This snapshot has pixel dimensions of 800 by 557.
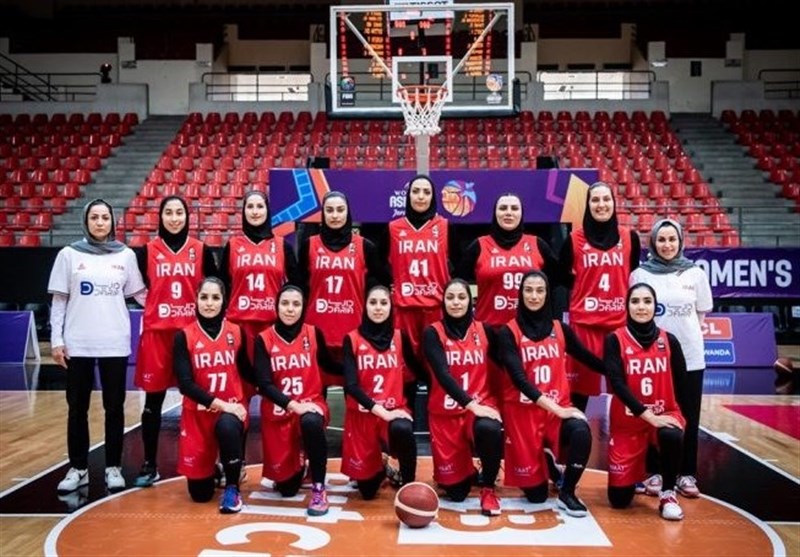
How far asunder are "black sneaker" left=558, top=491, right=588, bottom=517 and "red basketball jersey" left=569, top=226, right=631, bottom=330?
1.01 meters

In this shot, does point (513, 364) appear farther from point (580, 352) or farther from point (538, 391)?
point (580, 352)

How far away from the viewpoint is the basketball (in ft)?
13.0

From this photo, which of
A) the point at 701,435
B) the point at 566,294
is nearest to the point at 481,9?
the point at 566,294

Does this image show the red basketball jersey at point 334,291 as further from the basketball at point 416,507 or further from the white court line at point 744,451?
the white court line at point 744,451

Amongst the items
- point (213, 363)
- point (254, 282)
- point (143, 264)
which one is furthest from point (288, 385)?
point (143, 264)

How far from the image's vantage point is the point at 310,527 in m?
4.01

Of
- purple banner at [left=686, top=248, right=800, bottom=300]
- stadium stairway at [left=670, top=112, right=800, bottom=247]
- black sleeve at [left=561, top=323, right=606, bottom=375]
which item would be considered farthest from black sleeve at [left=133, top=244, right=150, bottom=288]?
stadium stairway at [left=670, top=112, right=800, bottom=247]

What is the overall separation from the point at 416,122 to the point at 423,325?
4.71m

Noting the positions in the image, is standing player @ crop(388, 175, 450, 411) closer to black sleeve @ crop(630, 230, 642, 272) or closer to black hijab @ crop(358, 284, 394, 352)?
black hijab @ crop(358, 284, 394, 352)

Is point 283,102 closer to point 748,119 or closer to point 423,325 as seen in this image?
point 748,119

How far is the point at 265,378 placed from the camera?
4410 millimetres

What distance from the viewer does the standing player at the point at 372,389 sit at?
445 cm

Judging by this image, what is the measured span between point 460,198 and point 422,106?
166cm

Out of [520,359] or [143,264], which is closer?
[520,359]
